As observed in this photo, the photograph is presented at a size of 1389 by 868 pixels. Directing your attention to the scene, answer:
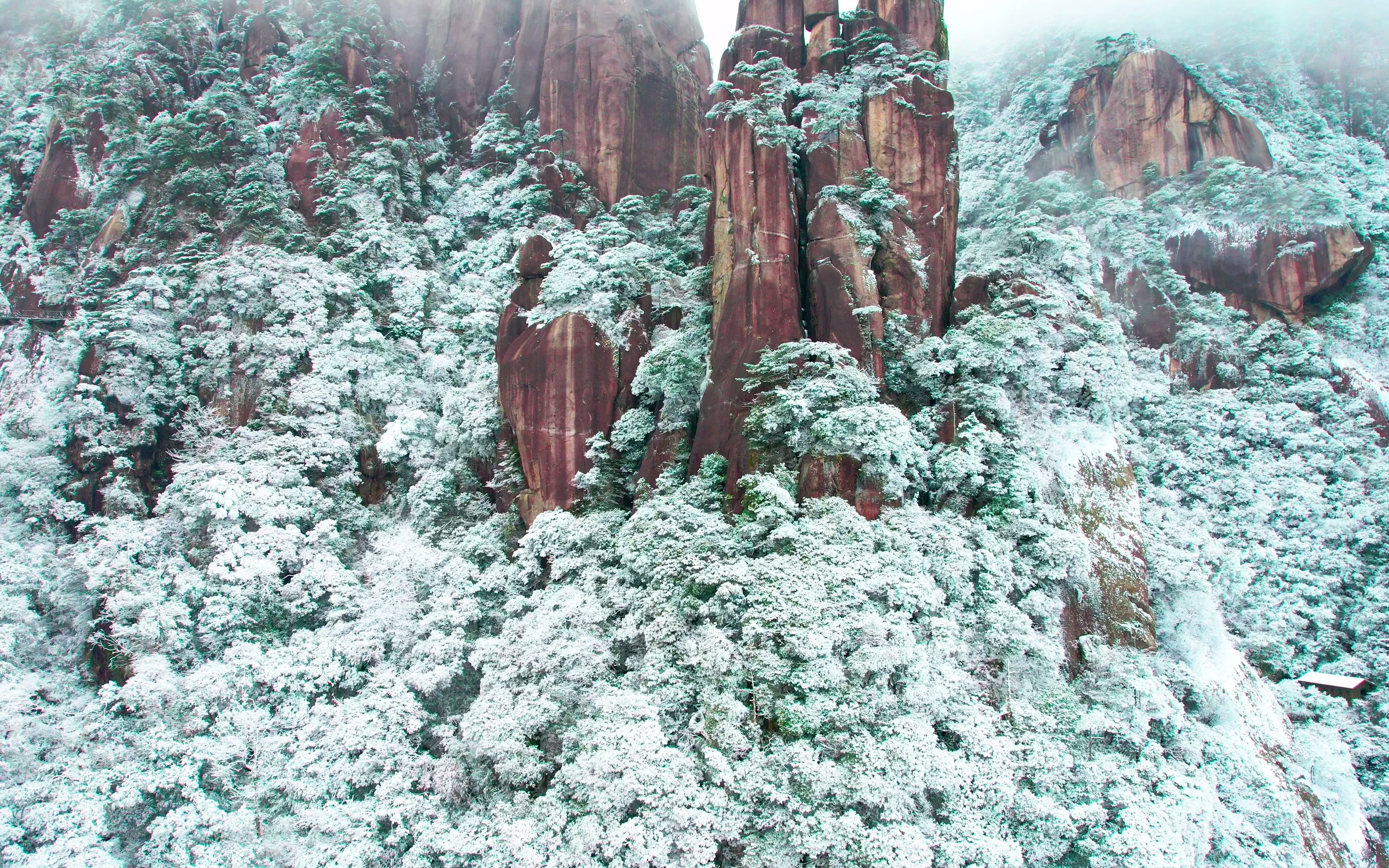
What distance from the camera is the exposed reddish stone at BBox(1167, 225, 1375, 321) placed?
99.0 feet

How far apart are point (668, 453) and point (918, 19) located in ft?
57.9

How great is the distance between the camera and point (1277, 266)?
30.5m

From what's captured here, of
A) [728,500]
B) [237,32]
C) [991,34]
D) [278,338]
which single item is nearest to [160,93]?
[237,32]

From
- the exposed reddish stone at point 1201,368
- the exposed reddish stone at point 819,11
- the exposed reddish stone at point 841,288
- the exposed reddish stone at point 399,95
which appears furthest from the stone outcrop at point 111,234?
the exposed reddish stone at point 1201,368

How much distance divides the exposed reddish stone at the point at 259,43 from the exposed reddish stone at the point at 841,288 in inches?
1146

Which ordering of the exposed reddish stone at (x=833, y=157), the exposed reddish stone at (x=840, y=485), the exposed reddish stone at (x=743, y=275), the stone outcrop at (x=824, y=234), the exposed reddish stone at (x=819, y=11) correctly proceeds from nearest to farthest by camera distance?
the exposed reddish stone at (x=840, y=485) → the exposed reddish stone at (x=743, y=275) → the stone outcrop at (x=824, y=234) → the exposed reddish stone at (x=833, y=157) → the exposed reddish stone at (x=819, y=11)

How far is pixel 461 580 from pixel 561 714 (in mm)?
5740

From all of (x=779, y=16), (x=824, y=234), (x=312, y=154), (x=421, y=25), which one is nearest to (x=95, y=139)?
(x=312, y=154)

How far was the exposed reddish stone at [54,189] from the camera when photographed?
3052 centimetres

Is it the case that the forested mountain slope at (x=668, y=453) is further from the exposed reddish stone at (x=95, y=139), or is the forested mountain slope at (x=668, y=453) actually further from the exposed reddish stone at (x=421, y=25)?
the exposed reddish stone at (x=421, y=25)

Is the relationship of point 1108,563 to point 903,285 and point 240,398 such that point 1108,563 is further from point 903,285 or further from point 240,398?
point 240,398

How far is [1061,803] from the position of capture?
1397cm

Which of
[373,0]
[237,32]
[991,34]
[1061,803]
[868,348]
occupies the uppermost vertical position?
[991,34]

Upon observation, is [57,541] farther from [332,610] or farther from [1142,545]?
[1142,545]
